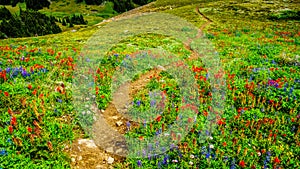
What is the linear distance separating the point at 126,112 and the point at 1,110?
451 cm

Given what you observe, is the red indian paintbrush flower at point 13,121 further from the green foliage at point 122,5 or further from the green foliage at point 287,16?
the green foliage at point 122,5

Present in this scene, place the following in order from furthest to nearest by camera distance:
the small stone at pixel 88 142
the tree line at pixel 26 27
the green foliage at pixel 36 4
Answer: the green foliage at pixel 36 4 → the tree line at pixel 26 27 → the small stone at pixel 88 142

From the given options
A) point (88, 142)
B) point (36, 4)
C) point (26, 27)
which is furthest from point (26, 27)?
point (88, 142)

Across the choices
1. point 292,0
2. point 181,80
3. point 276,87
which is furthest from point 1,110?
point 292,0

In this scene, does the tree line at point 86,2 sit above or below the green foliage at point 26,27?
above

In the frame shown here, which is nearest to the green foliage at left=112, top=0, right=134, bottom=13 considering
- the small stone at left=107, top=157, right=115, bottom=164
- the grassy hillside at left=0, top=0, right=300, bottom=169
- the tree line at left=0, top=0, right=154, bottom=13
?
the tree line at left=0, top=0, right=154, bottom=13

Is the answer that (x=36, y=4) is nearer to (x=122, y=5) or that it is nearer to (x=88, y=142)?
Answer: (x=122, y=5)

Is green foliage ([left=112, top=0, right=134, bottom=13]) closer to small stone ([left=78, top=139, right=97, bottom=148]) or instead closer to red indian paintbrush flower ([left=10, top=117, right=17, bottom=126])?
red indian paintbrush flower ([left=10, top=117, right=17, bottom=126])

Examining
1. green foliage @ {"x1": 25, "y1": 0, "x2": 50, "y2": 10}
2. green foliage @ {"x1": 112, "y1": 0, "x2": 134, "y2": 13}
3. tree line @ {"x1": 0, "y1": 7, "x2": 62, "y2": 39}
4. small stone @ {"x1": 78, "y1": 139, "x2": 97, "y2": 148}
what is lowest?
small stone @ {"x1": 78, "y1": 139, "x2": 97, "y2": 148}

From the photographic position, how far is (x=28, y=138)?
721cm

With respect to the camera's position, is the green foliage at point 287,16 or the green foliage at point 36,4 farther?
the green foliage at point 36,4

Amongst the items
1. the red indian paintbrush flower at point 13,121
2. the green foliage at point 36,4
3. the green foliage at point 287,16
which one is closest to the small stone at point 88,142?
the red indian paintbrush flower at point 13,121

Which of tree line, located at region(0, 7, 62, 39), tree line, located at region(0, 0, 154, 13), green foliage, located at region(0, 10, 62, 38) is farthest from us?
tree line, located at region(0, 0, 154, 13)

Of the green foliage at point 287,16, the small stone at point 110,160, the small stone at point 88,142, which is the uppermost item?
the green foliage at point 287,16
